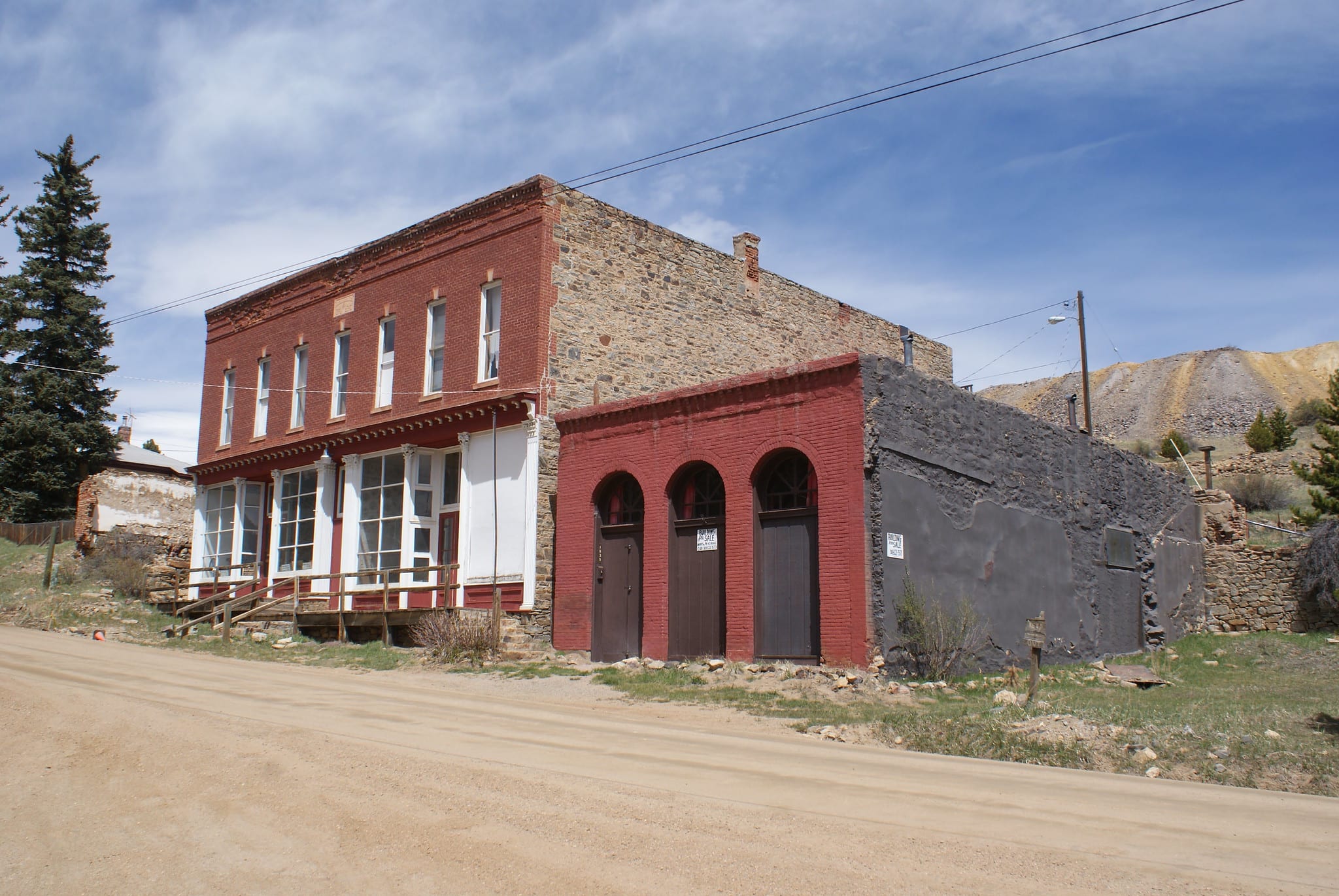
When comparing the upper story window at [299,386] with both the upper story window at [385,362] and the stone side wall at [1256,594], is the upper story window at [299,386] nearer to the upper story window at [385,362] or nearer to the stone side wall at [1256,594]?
the upper story window at [385,362]

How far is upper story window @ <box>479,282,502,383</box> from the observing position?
22.4m

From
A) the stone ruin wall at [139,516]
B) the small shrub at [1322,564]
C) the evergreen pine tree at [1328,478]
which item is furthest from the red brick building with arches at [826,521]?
the stone ruin wall at [139,516]

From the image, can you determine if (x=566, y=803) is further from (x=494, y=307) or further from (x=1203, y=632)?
(x=1203, y=632)

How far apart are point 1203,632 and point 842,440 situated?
1407 cm

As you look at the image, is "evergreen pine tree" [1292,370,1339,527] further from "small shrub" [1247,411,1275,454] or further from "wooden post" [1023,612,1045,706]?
"small shrub" [1247,411,1275,454]

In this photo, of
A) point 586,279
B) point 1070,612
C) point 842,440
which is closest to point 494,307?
point 586,279

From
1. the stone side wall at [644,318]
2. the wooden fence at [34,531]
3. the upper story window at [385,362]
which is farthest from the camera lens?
the wooden fence at [34,531]

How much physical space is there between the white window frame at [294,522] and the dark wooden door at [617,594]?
9370 millimetres

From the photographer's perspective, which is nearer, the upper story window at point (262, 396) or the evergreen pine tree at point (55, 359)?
the upper story window at point (262, 396)

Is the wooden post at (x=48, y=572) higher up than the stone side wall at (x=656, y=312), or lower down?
lower down

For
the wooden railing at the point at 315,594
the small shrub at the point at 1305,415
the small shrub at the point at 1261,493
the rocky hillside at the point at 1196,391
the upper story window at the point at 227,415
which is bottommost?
the wooden railing at the point at 315,594

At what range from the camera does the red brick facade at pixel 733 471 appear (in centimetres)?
1551

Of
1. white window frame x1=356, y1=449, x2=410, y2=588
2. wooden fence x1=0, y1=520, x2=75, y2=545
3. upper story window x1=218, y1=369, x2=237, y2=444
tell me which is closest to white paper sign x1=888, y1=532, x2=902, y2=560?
white window frame x1=356, y1=449, x2=410, y2=588

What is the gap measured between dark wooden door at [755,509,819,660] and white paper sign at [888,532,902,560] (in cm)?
124
